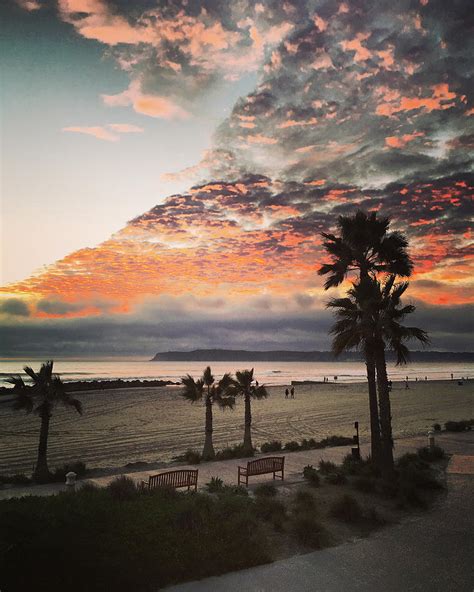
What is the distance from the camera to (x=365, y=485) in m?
13.0

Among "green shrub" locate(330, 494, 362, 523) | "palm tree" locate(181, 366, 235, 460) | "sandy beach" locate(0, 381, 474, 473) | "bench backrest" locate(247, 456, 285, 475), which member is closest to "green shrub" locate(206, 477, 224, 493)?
"bench backrest" locate(247, 456, 285, 475)

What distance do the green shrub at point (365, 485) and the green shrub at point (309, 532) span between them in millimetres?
4133

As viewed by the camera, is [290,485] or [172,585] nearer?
[172,585]

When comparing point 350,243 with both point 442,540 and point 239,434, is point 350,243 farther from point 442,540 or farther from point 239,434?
point 239,434

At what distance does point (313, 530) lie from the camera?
360 inches

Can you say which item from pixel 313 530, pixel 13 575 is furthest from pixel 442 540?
pixel 13 575

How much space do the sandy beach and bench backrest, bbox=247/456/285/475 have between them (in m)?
7.78

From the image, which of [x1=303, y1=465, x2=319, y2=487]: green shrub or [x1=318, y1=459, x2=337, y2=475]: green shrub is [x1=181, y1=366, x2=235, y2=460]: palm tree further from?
[x1=303, y1=465, x2=319, y2=487]: green shrub

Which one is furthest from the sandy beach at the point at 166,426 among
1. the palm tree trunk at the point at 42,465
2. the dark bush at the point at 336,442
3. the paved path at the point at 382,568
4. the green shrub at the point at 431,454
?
the paved path at the point at 382,568

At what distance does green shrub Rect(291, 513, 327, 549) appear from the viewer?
8.83 meters

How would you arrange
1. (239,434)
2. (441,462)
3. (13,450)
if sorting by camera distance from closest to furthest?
(441,462) → (13,450) → (239,434)

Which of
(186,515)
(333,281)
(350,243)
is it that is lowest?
(186,515)

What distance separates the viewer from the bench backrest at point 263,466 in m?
14.0

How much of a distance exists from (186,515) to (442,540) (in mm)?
5664
